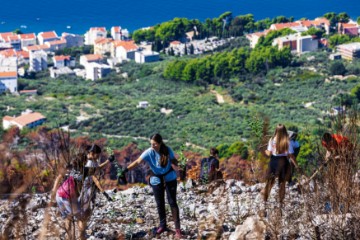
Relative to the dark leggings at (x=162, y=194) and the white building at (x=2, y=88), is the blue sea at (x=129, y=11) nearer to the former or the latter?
the white building at (x=2, y=88)

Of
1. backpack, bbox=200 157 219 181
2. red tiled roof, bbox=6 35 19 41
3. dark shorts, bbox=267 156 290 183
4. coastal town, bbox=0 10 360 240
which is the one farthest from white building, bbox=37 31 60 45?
dark shorts, bbox=267 156 290 183

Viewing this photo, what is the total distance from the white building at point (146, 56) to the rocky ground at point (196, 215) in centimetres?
4050

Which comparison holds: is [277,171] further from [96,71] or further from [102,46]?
[102,46]

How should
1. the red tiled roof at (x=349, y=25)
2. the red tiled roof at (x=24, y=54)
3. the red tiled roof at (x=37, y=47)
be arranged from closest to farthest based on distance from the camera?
the red tiled roof at (x=24, y=54) < the red tiled roof at (x=349, y=25) < the red tiled roof at (x=37, y=47)

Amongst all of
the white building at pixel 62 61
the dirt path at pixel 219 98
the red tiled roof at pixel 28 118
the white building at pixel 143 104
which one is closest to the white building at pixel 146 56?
the white building at pixel 62 61

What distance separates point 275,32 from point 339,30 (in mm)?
5355

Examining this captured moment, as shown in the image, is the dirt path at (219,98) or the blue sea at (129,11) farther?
the blue sea at (129,11)

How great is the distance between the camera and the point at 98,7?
7662 cm

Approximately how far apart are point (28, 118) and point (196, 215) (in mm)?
24520

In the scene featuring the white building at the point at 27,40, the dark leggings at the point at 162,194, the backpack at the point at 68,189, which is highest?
the white building at the point at 27,40

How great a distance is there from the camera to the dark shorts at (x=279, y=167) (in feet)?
17.2

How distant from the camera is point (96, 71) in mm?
43125

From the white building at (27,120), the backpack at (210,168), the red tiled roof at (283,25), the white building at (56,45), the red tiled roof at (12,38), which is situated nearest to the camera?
the backpack at (210,168)

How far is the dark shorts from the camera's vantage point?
5234 mm
